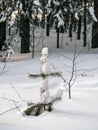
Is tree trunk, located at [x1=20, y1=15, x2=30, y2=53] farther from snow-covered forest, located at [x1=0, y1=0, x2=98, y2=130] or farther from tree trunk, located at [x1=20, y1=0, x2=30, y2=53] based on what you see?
snow-covered forest, located at [x1=0, y1=0, x2=98, y2=130]

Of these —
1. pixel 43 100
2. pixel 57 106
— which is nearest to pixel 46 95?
pixel 43 100

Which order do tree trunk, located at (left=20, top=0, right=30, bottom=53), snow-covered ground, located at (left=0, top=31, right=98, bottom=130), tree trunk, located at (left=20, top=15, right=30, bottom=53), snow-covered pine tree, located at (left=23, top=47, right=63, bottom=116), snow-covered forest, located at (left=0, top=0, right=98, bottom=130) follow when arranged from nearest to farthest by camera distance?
snow-covered ground, located at (left=0, top=31, right=98, bottom=130) < snow-covered forest, located at (left=0, top=0, right=98, bottom=130) < snow-covered pine tree, located at (left=23, top=47, right=63, bottom=116) < tree trunk, located at (left=20, top=0, right=30, bottom=53) < tree trunk, located at (left=20, top=15, right=30, bottom=53)

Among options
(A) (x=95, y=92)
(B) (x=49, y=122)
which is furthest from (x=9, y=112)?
(A) (x=95, y=92)

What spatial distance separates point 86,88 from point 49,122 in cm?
288

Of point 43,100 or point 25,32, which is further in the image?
point 25,32

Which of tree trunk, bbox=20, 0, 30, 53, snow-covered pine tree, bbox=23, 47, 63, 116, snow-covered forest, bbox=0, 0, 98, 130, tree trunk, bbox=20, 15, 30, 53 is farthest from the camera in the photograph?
tree trunk, bbox=20, 15, 30, 53

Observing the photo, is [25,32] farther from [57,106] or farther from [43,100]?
[43,100]

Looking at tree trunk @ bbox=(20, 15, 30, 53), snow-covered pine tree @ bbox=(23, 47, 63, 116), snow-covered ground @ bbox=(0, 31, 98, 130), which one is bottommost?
snow-covered ground @ bbox=(0, 31, 98, 130)

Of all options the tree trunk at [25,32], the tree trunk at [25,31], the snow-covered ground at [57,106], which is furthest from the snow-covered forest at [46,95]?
the tree trunk at [25,32]

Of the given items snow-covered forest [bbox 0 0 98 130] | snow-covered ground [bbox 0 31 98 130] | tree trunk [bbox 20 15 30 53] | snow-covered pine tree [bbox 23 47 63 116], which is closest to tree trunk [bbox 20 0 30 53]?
tree trunk [bbox 20 15 30 53]

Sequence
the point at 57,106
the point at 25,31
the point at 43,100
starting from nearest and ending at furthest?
1. the point at 43,100
2. the point at 57,106
3. the point at 25,31

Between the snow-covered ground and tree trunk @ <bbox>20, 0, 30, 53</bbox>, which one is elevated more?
tree trunk @ <bbox>20, 0, 30, 53</bbox>

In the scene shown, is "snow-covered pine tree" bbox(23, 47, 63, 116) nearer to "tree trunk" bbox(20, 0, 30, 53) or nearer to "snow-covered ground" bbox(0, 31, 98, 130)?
"snow-covered ground" bbox(0, 31, 98, 130)

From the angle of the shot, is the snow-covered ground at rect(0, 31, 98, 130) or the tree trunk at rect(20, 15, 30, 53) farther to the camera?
the tree trunk at rect(20, 15, 30, 53)
